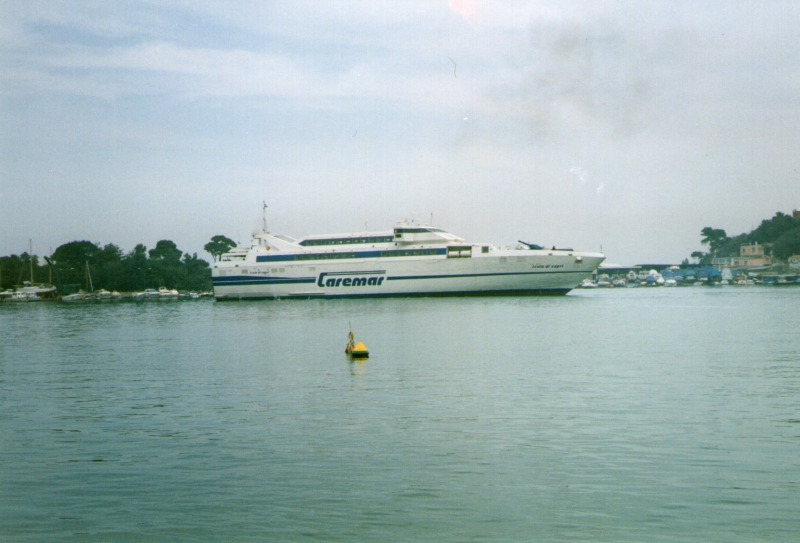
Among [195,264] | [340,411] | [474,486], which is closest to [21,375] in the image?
[340,411]

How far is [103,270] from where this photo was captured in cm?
17712

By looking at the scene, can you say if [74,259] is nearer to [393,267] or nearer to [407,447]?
[393,267]

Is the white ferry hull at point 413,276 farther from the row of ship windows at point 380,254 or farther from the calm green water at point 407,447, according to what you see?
the calm green water at point 407,447

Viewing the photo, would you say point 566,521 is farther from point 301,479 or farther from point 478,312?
point 478,312

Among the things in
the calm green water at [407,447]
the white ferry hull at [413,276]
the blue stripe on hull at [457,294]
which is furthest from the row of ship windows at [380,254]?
the calm green water at [407,447]

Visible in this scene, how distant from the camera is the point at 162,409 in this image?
2311 cm

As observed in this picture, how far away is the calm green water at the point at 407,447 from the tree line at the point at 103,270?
147380mm

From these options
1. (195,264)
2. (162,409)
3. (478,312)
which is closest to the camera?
(162,409)

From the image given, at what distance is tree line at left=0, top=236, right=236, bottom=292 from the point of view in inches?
6860

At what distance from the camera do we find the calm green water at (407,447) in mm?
12703

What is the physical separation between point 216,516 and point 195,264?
185588 mm

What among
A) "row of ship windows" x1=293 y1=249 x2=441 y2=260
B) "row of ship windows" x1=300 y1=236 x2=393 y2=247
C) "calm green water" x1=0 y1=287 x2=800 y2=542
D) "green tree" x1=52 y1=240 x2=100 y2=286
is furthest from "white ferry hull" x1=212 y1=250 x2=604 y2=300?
"green tree" x1=52 y1=240 x2=100 y2=286

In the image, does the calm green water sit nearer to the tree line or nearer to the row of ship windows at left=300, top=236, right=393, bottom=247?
the row of ship windows at left=300, top=236, right=393, bottom=247

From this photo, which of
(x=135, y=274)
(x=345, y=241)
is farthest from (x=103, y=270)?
(x=345, y=241)
